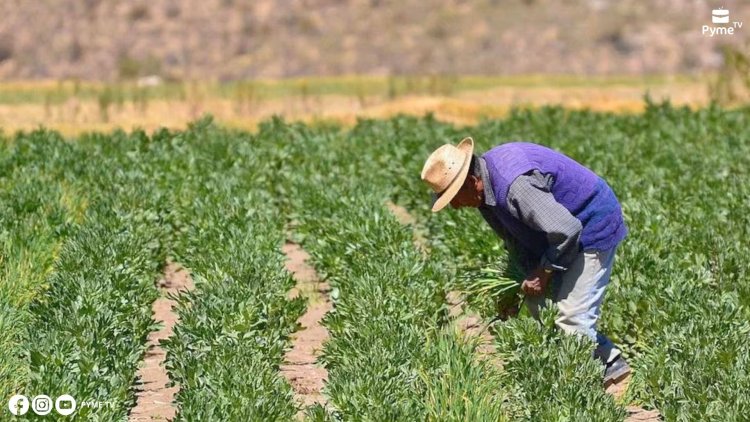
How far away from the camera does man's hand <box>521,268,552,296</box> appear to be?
767 centimetres

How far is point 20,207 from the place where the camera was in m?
11.9

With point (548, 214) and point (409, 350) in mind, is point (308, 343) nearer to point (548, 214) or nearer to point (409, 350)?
point (409, 350)

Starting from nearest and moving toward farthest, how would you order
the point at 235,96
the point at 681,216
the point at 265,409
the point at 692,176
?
the point at 265,409
the point at 681,216
the point at 692,176
the point at 235,96

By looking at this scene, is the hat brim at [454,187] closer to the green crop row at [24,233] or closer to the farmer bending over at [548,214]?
Answer: the farmer bending over at [548,214]

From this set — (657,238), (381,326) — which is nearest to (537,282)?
(381,326)

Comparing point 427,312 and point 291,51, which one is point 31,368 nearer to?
point 427,312

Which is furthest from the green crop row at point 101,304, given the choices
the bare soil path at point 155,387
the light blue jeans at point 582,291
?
the light blue jeans at point 582,291

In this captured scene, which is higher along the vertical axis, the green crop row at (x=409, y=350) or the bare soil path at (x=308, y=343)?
the green crop row at (x=409, y=350)

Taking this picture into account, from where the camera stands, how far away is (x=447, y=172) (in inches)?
291

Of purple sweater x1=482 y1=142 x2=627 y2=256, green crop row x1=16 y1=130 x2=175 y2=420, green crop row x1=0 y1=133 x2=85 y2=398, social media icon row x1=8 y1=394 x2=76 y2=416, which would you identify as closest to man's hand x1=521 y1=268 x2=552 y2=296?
purple sweater x1=482 y1=142 x2=627 y2=256

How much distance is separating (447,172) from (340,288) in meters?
2.56

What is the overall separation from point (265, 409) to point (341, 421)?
16.7 inches

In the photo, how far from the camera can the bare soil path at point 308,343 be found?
812cm

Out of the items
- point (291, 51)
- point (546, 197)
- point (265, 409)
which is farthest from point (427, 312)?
point (291, 51)
